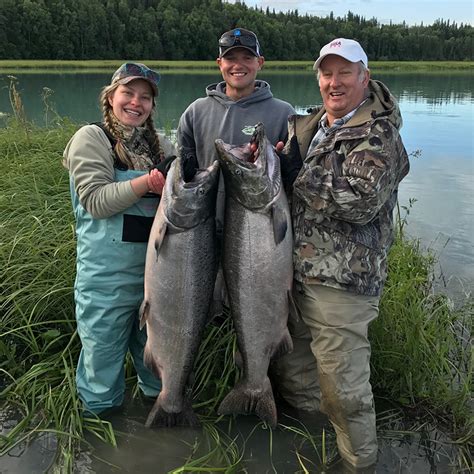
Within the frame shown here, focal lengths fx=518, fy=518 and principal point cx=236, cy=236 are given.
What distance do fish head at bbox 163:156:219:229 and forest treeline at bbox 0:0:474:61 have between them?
238ft

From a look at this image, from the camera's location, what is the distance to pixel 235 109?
423 cm

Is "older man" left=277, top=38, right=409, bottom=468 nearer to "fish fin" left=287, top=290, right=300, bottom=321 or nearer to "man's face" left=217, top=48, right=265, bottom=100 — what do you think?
"fish fin" left=287, top=290, right=300, bottom=321

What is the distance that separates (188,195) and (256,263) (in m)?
0.64

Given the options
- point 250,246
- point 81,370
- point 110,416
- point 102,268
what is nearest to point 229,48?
point 250,246

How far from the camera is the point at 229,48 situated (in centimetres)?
407

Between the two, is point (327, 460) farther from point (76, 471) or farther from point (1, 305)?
point (1, 305)

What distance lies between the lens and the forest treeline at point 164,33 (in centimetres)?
6906

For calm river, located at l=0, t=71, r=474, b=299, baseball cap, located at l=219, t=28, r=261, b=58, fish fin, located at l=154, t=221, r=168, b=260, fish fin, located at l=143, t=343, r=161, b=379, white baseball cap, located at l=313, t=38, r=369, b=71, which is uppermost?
baseball cap, located at l=219, t=28, r=261, b=58

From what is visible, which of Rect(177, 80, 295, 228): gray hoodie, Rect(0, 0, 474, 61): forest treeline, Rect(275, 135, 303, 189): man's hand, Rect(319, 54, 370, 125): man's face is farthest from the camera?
Rect(0, 0, 474, 61): forest treeline

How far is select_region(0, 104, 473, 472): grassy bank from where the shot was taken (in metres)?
3.59

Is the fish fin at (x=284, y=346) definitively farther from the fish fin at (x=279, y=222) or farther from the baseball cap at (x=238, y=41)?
the baseball cap at (x=238, y=41)

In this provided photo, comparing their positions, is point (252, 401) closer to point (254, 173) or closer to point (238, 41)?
point (254, 173)

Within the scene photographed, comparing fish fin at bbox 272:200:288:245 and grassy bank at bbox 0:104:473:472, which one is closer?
fish fin at bbox 272:200:288:245

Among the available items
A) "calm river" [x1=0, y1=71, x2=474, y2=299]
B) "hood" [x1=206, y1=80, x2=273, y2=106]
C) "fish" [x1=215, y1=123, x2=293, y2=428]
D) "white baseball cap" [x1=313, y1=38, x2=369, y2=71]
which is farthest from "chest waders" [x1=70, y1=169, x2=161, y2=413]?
"calm river" [x1=0, y1=71, x2=474, y2=299]
